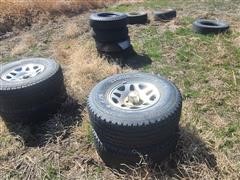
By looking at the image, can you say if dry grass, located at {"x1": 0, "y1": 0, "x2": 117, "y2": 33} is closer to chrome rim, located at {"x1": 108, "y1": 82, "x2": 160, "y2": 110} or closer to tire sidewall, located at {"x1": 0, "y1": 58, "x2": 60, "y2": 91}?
tire sidewall, located at {"x1": 0, "y1": 58, "x2": 60, "y2": 91}

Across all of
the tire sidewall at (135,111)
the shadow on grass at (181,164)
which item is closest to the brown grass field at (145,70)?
the shadow on grass at (181,164)

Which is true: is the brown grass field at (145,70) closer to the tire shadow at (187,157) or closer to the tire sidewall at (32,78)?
the tire shadow at (187,157)

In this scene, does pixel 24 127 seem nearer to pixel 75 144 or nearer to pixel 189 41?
pixel 75 144

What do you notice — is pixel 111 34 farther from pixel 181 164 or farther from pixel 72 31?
pixel 181 164

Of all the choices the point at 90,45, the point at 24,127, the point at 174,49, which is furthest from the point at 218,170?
the point at 90,45

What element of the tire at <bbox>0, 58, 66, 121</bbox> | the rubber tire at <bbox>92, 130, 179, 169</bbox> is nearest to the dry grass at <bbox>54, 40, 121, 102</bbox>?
the tire at <bbox>0, 58, 66, 121</bbox>

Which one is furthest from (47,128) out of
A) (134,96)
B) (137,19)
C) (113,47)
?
(137,19)

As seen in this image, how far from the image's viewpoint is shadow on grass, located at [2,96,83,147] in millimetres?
4082

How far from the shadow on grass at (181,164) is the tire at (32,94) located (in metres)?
1.36

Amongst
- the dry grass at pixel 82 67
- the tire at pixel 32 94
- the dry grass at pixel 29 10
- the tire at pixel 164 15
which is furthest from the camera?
the dry grass at pixel 29 10

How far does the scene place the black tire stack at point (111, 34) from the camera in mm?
5902

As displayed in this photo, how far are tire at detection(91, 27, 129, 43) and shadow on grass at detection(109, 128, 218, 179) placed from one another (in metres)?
2.78

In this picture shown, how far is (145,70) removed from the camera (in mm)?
5801

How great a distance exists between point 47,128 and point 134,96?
4.31 ft
